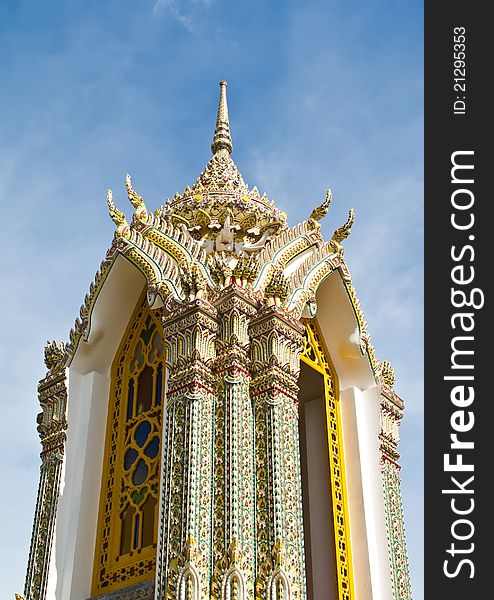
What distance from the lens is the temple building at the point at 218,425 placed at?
8945mm

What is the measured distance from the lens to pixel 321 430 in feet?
39.0

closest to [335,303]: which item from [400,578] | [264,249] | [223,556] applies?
[264,249]

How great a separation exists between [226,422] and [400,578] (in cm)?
318

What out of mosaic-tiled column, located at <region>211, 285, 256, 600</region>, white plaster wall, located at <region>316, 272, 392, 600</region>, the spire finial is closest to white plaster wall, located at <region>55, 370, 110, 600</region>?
mosaic-tiled column, located at <region>211, 285, 256, 600</region>

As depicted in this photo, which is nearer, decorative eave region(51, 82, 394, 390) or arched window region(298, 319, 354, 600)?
decorative eave region(51, 82, 394, 390)

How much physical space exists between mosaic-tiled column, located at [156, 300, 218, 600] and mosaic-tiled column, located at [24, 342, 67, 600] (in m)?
1.72

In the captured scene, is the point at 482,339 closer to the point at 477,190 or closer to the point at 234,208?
the point at 477,190

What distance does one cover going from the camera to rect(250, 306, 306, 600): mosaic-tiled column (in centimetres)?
868

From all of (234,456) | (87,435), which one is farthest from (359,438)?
(87,435)

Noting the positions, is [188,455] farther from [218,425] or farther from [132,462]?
[132,462]

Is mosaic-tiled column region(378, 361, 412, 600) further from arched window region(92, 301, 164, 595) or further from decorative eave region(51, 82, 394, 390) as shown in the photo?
arched window region(92, 301, 164, 595)

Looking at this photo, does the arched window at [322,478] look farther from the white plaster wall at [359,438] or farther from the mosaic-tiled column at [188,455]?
the mosaic-tiled column at [188,455]

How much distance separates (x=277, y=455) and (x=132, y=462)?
195 centimetres

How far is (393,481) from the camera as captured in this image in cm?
1182
